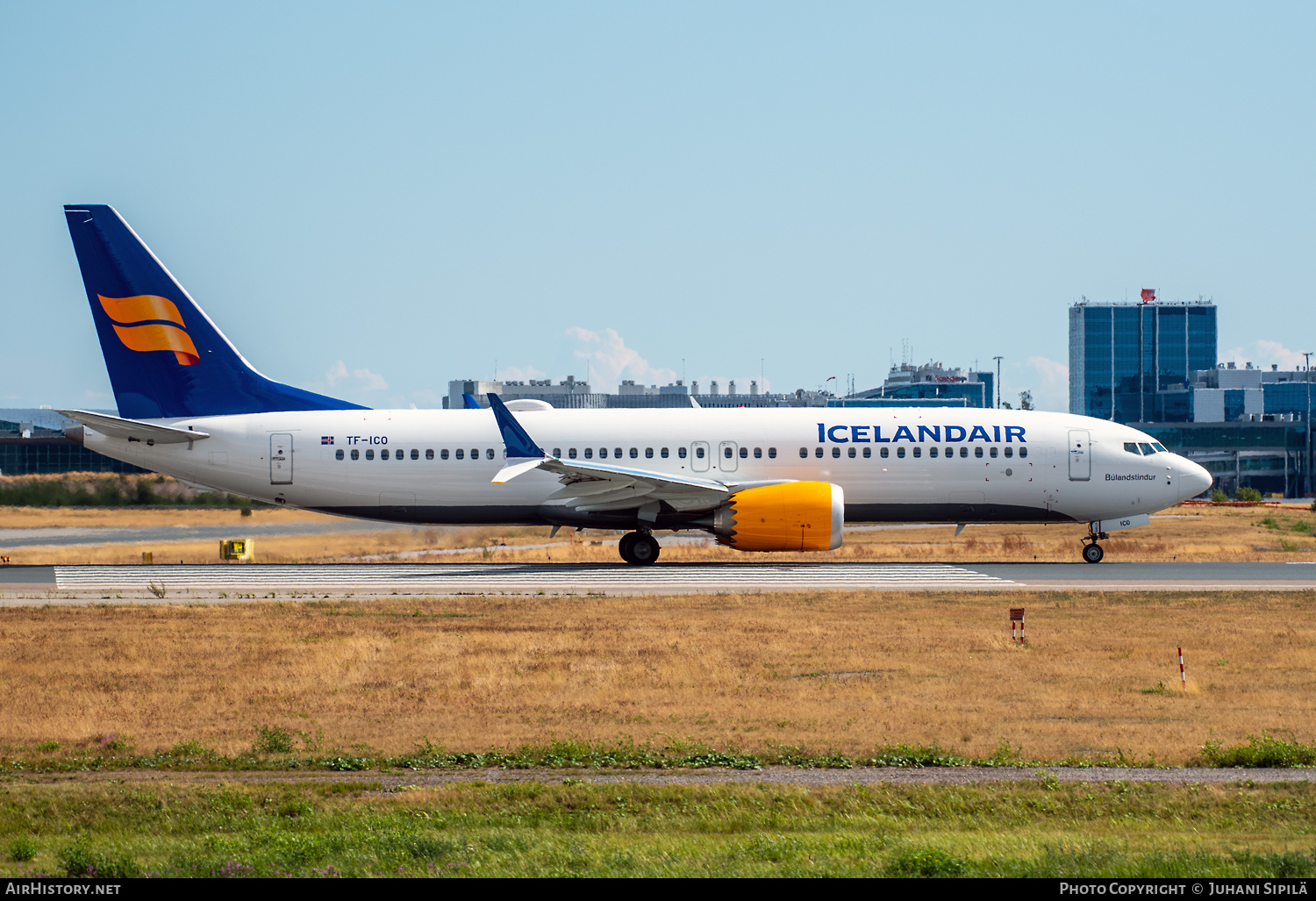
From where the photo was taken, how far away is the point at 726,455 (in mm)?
35938

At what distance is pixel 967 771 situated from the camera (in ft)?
40.6

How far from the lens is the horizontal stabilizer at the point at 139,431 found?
1373 inches

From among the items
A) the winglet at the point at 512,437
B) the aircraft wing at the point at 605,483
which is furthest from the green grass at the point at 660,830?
the winglet at the point at 512,437

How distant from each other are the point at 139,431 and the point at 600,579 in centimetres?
1485

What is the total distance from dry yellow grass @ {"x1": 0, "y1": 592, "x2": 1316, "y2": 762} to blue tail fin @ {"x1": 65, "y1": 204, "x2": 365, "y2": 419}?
41.0 feet

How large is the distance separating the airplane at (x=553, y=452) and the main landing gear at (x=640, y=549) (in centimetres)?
5

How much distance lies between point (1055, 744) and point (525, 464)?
21.7 meters

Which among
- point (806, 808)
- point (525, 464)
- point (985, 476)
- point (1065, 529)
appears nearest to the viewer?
point (806, 808)

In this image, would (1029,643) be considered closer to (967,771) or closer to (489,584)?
(967,771)

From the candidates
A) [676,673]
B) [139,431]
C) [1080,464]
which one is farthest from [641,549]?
[676,673]

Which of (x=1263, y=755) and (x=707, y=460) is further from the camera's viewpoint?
(x=707, y=460)

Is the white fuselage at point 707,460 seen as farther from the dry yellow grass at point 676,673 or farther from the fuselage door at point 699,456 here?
the dry yellow grass at point 676,673

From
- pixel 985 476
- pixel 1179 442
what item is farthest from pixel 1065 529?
pixel 1179 442

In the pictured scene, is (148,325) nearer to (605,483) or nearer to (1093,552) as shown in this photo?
(605,483)
